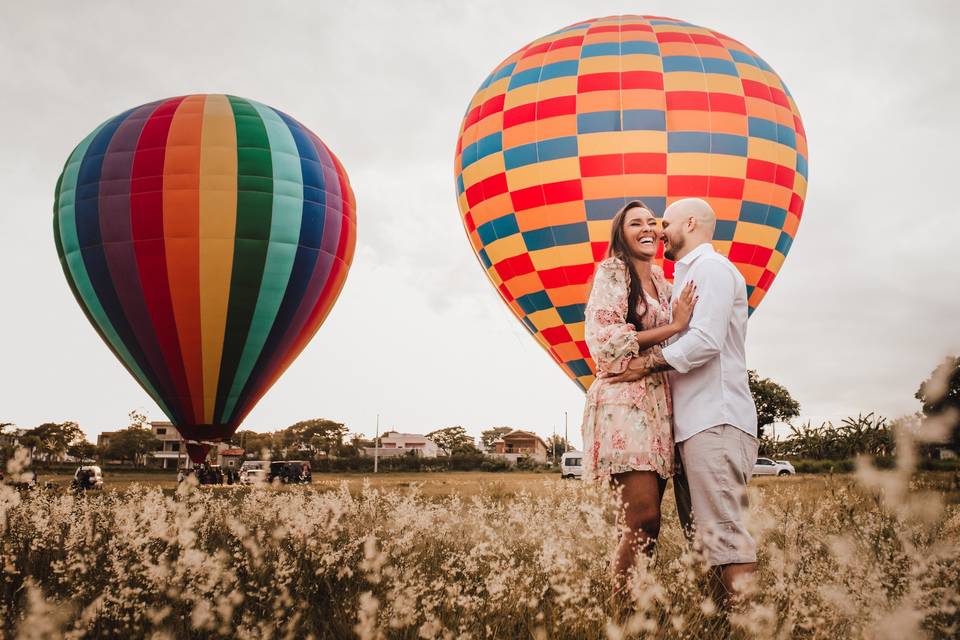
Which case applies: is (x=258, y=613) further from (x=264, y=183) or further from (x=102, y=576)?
(x=264, y=183)

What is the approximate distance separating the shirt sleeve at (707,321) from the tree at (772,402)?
191 ft

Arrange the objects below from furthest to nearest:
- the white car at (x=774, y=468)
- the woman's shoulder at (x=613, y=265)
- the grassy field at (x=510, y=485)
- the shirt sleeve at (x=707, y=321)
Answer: the white car at (x=774, y=468) → the grassy field at (x=510, y=485) → the woman's shoulder at (x=613, y=265) → the shirt sleeve at (x=707, y=321)

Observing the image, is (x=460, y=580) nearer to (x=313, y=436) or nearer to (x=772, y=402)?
(x=772, y=402)

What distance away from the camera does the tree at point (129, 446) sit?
67625mm

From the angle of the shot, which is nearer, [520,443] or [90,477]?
[90,477]

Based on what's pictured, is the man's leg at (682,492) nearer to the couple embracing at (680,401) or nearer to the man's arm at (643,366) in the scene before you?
the couple embracing at (680,401)

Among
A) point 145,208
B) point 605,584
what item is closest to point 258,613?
point 605,584

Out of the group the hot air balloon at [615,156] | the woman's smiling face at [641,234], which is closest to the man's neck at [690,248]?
the woman's smiling face at [641,234]

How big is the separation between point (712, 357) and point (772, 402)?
6007 centimetres

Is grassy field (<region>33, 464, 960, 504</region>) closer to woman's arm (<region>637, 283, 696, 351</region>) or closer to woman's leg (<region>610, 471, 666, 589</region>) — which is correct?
woman's leg (<region>610, 471, 666, 589</region>)

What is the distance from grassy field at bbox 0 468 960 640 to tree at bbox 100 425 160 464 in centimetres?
6909

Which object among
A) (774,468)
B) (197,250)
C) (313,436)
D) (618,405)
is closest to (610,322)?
(618,405)

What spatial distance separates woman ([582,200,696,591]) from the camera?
308 centimetres

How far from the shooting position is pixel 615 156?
1140cm
